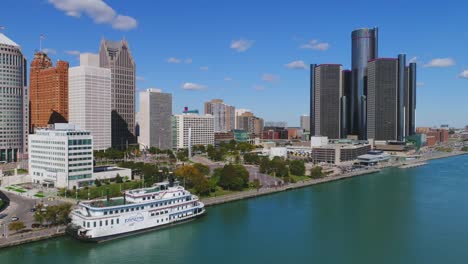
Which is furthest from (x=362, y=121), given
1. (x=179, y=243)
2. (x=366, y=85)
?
(x=179, y=243)

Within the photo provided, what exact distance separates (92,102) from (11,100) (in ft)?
48.2

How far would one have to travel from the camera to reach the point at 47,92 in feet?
314

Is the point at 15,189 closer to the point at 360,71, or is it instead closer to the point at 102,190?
the point at 102,190

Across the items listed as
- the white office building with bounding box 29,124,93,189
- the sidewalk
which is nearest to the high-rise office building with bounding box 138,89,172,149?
the white office building with bounding box 29,124,93,189

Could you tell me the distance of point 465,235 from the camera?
34.1 m

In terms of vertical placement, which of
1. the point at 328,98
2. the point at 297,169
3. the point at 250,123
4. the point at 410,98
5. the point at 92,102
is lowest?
the point at 297,169

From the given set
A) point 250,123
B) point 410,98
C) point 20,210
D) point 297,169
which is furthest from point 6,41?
point 410,98

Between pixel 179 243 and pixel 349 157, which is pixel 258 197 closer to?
pixel 179 243

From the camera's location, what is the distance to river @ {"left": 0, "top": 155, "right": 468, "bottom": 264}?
94.5 ft

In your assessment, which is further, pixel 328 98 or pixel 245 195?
pixel 328 98

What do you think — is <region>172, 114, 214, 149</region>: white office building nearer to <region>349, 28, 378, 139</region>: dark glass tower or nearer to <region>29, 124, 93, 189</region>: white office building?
<region>349, 28, 378, 139</region>: dark glass tower

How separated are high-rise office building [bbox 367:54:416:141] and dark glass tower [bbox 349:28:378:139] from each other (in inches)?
229

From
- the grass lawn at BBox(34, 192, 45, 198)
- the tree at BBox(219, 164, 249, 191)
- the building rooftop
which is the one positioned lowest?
the grass lawn at BBox(34, 192, 45, 198)

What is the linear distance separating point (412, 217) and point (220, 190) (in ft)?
71.5
